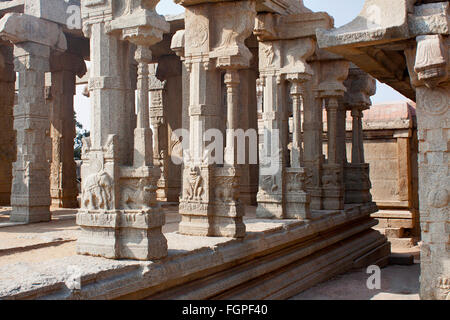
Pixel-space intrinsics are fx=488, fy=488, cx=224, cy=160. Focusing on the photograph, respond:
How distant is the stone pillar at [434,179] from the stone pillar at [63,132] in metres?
9.89

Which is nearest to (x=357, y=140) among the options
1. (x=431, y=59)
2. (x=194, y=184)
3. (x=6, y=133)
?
(x=194, y=184)

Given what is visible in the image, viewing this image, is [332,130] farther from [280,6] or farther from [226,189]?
[226,189]

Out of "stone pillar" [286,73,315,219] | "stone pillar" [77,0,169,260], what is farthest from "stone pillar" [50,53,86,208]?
"stone pillar" [77,0,169,260]

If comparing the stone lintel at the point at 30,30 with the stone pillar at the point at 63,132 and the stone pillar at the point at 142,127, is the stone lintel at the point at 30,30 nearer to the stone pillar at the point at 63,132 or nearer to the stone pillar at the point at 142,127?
the stone pillar at the point at 63,132

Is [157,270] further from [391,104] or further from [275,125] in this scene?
[391,104]

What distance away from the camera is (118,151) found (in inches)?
193

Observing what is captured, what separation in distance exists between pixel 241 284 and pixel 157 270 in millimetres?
1926

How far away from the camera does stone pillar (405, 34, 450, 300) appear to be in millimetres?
5133

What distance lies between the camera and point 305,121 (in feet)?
33.4

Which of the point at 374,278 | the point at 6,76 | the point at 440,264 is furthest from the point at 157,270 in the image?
the point at 6,76

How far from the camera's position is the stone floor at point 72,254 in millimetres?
5984

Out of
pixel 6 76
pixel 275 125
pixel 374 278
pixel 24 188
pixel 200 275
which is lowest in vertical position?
pixel 374 278

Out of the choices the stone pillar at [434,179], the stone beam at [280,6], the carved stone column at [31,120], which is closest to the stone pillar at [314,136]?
the stone beam at [280,6]

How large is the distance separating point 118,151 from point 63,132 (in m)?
8.64
